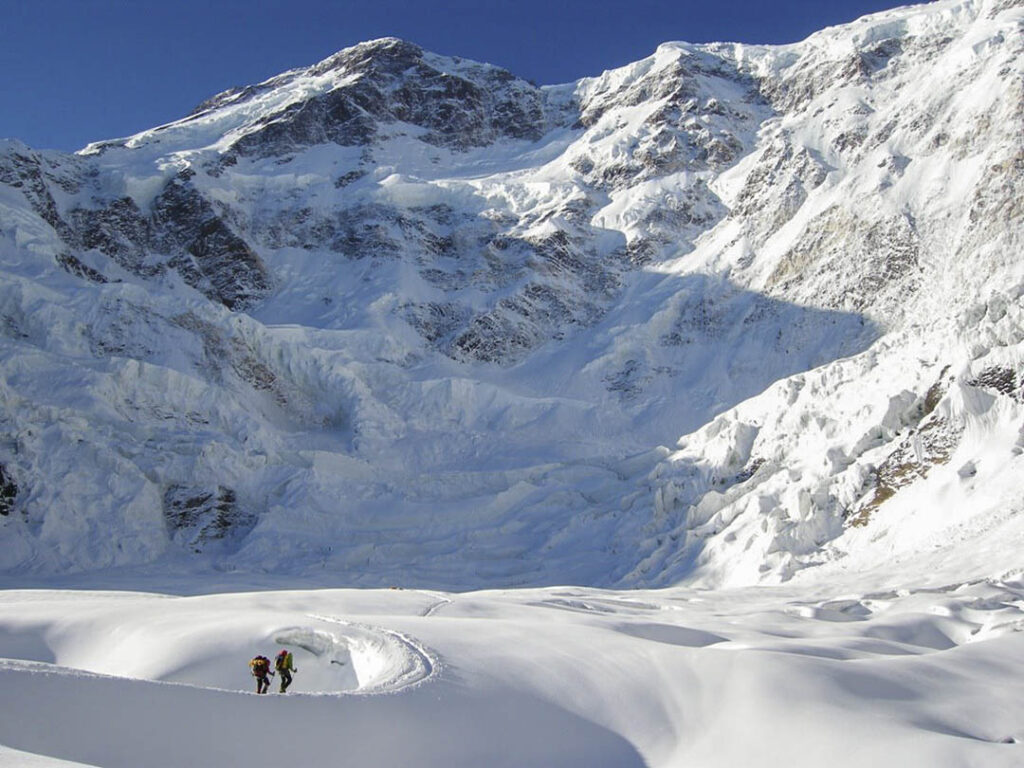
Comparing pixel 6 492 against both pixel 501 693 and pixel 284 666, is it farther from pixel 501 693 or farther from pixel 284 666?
pixel 501 693

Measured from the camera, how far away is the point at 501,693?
12.0m

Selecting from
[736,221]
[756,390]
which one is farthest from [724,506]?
[736,221]

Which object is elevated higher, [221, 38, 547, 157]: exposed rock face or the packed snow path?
[221, 38, 547, 157]: exposed rock face

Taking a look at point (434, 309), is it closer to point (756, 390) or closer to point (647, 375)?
point (647, 375)

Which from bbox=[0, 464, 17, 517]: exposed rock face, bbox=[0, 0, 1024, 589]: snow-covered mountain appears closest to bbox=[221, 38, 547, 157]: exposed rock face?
bbox=[0, 0, 1024, 589]: snow-covered mountain

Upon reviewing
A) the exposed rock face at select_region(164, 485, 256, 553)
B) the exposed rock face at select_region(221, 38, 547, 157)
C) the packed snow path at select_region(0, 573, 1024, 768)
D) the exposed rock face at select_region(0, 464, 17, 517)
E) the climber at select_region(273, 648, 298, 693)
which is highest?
the exposed rock face at select_region(221, 38, 547, 157)

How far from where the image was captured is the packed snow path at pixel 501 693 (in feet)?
31.2

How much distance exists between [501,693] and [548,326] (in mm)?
72937

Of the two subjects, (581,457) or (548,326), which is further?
(548,326)

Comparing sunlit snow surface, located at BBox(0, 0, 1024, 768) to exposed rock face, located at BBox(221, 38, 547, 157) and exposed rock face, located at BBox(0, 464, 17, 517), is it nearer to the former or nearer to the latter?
exposed rock face, located at BBox(0, 464, 17, 517)

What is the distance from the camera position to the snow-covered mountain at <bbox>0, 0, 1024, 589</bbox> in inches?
1540

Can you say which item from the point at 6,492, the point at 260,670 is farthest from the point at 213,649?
the point at 6,492

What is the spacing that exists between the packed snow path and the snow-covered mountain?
1460cm

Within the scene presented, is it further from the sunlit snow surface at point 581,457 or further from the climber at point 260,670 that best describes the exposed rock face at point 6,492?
the climber at point 260,670
